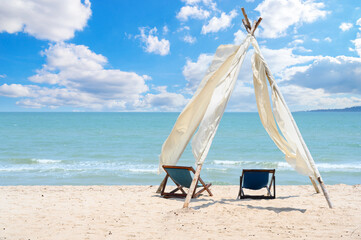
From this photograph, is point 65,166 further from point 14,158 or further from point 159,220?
point 159,220

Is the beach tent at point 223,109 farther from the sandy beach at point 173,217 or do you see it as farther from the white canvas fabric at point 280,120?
the sandy beach at point 173,217

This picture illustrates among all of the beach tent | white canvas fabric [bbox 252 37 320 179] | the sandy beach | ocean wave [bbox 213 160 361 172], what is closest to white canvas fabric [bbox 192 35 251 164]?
the beach tent

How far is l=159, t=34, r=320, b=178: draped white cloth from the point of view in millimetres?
5172

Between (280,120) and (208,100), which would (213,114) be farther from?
(280,120)

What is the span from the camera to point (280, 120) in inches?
214

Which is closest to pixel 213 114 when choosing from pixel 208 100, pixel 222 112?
pixel 222 112

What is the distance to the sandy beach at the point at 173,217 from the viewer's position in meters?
3.85

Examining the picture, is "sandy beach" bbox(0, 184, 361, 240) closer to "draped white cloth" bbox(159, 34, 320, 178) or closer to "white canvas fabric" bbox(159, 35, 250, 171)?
"draped white cloth" bbox(159, 34, 320, 178)

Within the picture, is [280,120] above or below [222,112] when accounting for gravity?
below

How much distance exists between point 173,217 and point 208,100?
102 inches

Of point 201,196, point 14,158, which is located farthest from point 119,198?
point 14,158

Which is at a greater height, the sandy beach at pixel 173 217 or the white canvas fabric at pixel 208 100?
the white canvas fabric at pixel 208 100

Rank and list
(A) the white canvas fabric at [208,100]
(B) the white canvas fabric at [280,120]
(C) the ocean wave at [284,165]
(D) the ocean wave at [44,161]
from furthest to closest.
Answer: (D) the ocean wave at [44,161], (C) the ocean wave at [284,165], (A) the white canvas fabric at [208,100], (B) the white canvas fabric at [280,120]

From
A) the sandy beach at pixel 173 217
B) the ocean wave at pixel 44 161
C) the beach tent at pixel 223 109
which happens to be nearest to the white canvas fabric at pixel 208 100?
the beach tent at pixel 223 109
